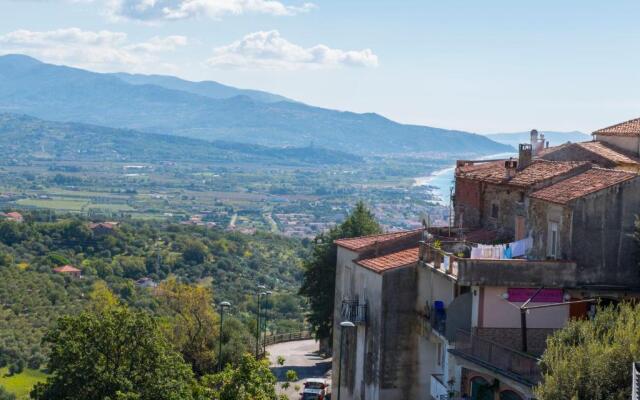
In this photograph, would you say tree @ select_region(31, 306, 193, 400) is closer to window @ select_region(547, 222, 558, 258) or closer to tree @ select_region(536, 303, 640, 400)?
window @ select_region(547, 222, 558, 258)

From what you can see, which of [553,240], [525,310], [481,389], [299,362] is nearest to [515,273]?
[553,240]

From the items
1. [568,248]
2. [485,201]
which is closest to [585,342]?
[568,248]

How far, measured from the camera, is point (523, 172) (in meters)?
29.8

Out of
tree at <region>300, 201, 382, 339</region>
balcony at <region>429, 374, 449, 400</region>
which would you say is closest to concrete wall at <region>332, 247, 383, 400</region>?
balcony at <region>429, 374, 449, 400</region>

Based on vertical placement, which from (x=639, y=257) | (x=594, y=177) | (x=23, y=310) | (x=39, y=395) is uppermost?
(x=594, y=177)

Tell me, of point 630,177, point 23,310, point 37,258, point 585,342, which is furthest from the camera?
point 37,258

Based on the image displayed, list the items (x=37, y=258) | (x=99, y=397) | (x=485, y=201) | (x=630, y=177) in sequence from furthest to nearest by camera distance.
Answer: (x=37, y=258) < (x=485, y=201) < (x=99, y=397) < (x=630, y=177)

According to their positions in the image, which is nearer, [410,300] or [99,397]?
[99,397]

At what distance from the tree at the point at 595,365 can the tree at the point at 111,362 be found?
10.9 metres

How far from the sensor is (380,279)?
28375 millimetres

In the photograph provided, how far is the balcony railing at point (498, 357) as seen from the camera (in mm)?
21312

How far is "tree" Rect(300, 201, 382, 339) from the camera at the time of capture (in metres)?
46.1

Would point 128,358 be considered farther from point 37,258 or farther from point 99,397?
point 37,258

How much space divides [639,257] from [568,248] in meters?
1.96
